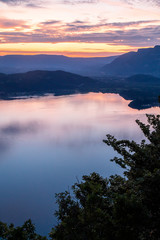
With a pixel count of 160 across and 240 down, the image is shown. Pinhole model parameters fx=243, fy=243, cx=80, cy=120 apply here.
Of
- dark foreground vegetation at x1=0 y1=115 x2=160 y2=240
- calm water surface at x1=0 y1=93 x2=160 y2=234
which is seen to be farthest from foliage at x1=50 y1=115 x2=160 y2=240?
calm water surface at x1=0 y1=93 x2=160 y2=234

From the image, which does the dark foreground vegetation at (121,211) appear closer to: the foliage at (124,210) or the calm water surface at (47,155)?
the foliage at (124,210)

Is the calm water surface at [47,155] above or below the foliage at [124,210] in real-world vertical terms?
above

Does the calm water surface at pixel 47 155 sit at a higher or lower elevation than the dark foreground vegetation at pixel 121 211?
higher

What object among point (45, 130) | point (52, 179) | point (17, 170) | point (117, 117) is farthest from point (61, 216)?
point (117, 117)

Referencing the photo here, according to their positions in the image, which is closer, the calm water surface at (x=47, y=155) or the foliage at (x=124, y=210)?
the foliage at (x=124, y=210)

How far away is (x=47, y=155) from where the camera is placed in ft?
172

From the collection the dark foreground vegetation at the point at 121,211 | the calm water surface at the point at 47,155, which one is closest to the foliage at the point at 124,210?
the dark foreground vegetation at the point at 121,211

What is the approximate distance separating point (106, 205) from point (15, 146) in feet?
171

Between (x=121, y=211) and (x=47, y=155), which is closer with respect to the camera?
(x=121, y=211)

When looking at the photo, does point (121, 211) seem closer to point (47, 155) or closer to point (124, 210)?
point (124, 210)

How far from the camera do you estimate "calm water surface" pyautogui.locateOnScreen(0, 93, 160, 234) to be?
104 feet

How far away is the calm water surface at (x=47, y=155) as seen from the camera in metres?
31.6

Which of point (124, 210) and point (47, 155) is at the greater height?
point (47, 155)

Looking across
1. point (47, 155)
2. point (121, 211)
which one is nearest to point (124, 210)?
point (121, 211)
